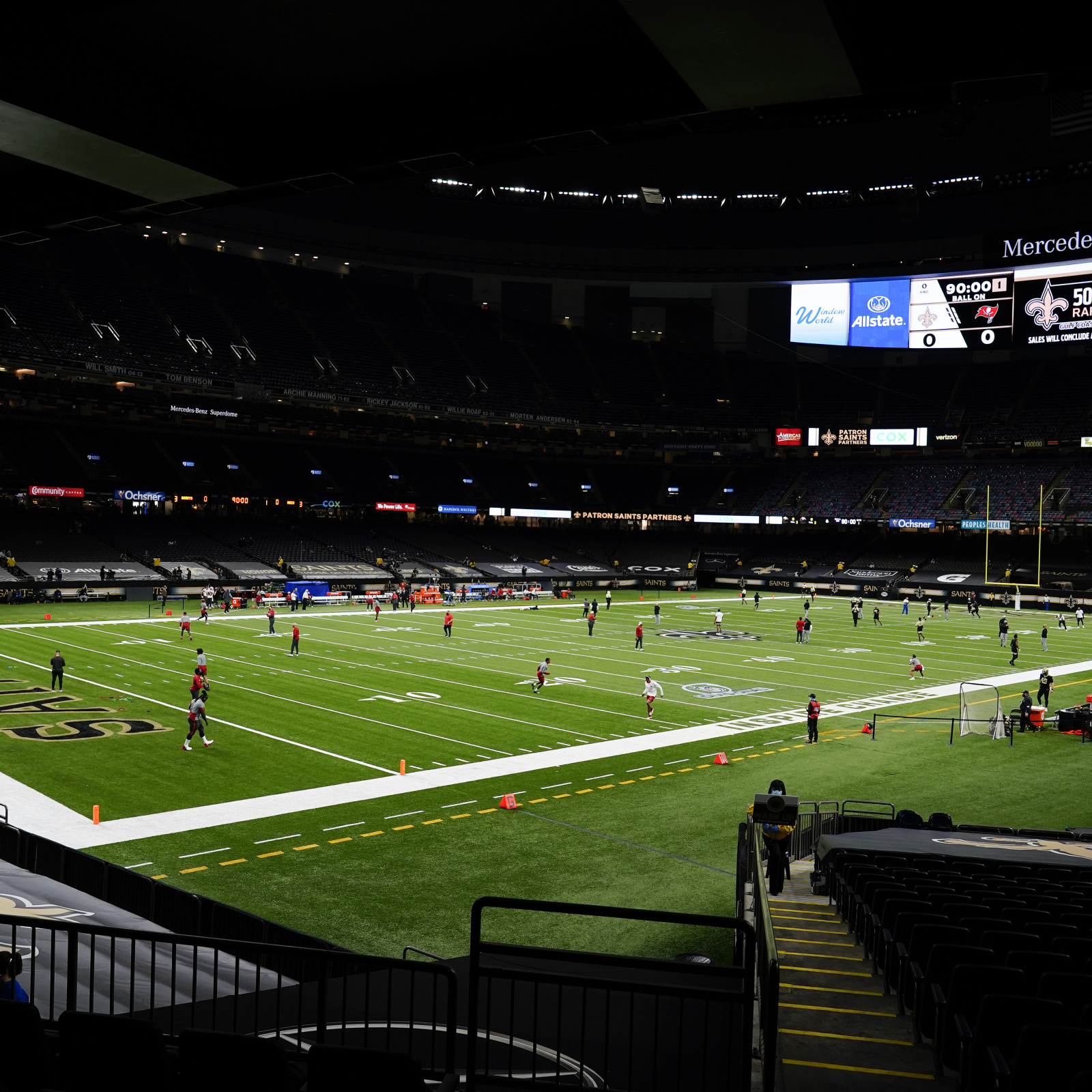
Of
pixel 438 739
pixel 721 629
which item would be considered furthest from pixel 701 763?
pixel 721 629

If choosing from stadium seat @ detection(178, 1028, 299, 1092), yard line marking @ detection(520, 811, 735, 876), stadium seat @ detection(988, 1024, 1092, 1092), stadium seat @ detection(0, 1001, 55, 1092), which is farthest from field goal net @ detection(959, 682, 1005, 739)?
stadium seat @ detection(0, 1001, 55, 1092)

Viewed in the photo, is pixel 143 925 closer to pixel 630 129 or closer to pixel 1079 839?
pixel 630 129

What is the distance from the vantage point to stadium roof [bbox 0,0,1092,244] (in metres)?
3.45

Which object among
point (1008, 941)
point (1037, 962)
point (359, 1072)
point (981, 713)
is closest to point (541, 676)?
point (981, 713)

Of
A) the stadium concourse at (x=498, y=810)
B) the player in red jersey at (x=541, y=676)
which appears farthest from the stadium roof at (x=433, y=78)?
the player in red jersey at (x=541, y=676)

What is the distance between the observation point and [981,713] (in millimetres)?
26766

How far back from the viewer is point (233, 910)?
10.5 metres

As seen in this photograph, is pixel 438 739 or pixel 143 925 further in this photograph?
pixel 438 739

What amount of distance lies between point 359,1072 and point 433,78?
4.06 meters

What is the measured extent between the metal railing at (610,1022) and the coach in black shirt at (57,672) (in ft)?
75.4

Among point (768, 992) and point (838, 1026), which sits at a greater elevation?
point (768, 992)

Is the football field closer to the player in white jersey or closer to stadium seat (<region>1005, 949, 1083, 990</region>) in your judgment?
the player in white jersey

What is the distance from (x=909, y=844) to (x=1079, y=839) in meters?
3.39

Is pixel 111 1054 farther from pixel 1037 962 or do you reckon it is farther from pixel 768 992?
pixel 1037 962
